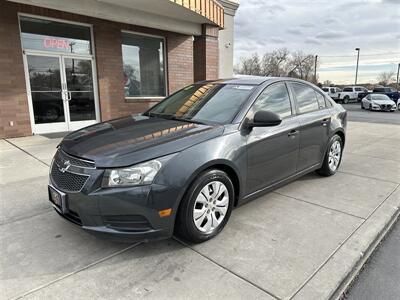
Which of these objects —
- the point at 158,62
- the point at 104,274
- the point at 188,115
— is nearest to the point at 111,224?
the point at 104,274

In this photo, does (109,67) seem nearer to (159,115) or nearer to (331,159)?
(159,115)

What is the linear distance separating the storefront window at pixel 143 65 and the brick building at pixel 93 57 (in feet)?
0.11

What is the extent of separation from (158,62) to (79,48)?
291 cm

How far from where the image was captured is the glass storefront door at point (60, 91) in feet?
26.7

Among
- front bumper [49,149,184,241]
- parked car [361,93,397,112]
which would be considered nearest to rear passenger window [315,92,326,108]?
front bumper [49,149,184,241]

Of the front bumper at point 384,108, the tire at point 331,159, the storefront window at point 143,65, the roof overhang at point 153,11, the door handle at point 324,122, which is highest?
the roof overhang at point 153,11

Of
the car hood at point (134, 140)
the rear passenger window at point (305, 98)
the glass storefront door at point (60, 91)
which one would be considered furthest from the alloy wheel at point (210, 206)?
the glass storefront door at point (60, 91)

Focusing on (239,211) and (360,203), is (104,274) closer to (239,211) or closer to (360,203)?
(239,211)

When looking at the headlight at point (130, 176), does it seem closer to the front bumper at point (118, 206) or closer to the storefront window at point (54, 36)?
the front bumper at point (118, 206)

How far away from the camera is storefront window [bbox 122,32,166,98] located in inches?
399

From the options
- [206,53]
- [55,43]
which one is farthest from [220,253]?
[206,53]

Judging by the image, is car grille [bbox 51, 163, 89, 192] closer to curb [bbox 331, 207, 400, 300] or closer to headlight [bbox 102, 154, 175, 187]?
headlight [bbox 102, 154, 175, 187]

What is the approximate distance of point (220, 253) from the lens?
9.06 ft

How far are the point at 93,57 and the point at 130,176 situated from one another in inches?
305
